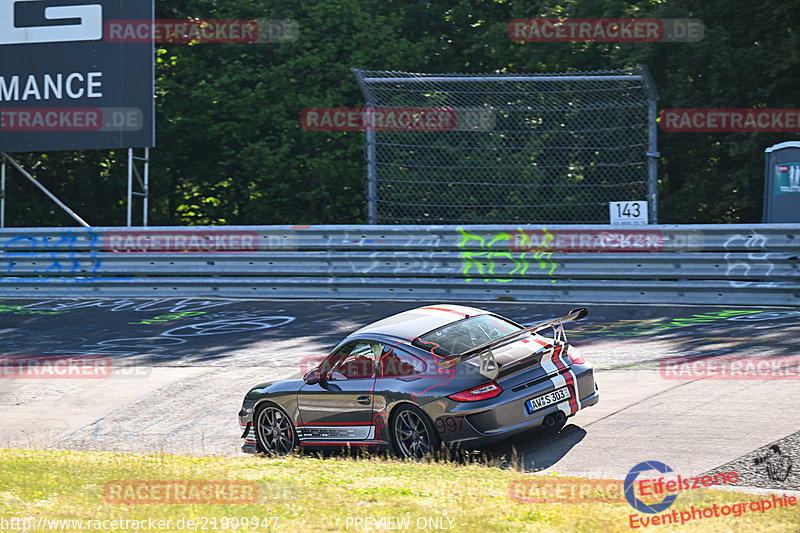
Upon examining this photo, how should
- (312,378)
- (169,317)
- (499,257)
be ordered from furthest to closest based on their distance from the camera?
(169,317) → (499,257) → (312,378)

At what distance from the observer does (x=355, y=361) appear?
9.02 metres

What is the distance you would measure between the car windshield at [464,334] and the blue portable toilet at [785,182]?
7130 millimetres

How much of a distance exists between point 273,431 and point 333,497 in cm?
298

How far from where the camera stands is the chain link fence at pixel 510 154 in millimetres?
15867

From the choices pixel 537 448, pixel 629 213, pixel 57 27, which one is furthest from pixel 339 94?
pixel 537 448

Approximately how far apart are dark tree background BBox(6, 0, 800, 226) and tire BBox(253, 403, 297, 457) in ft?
41.8

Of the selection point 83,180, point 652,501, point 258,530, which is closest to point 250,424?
point 258,530

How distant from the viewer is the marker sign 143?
14023 mm

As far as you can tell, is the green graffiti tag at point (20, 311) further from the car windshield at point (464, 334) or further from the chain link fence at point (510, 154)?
the car windshield at point (464, 334)

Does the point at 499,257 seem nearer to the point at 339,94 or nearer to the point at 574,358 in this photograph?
the point at 574,358

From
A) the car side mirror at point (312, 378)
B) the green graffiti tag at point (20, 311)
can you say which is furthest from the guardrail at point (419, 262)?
the car side mirror at point (312, 378)

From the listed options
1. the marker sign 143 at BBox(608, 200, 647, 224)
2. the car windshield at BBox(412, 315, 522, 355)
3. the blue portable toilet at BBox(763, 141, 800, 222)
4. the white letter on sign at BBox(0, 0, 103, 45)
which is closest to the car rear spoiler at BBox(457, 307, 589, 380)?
the car windshield at BBox(412, 315, 522, 355)

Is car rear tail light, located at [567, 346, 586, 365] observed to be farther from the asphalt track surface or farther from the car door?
the car door

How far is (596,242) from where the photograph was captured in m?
14.4
